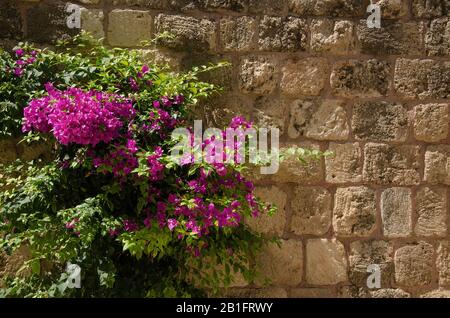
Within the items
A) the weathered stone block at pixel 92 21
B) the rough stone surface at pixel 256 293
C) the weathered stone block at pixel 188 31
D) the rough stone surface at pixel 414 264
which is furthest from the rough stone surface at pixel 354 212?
the weathered stone block at pixel 92 21

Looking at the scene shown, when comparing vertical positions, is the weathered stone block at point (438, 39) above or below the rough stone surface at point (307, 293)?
above

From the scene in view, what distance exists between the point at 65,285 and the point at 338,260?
1470 millimetres

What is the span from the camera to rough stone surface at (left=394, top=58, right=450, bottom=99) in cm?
341

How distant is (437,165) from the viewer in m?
3.40

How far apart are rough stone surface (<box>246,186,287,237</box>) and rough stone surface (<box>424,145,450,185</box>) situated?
84 centimetres

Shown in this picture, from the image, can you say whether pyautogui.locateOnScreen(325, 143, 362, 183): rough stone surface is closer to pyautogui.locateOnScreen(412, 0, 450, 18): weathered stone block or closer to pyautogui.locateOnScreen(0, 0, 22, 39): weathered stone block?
pyautogui.locateOnScreen(412, 0, 450, 18): weathered stone block

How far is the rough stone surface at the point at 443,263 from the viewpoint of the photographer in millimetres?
3383

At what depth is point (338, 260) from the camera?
10.9 ft

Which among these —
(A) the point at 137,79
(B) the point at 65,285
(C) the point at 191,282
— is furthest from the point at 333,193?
(B) the point at 65,285

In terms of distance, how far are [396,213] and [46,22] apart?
2191mm

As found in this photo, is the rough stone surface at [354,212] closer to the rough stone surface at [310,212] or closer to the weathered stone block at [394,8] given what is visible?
the rough stone surface at [310,212]

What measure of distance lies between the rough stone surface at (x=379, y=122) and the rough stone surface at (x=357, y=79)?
74 mm
